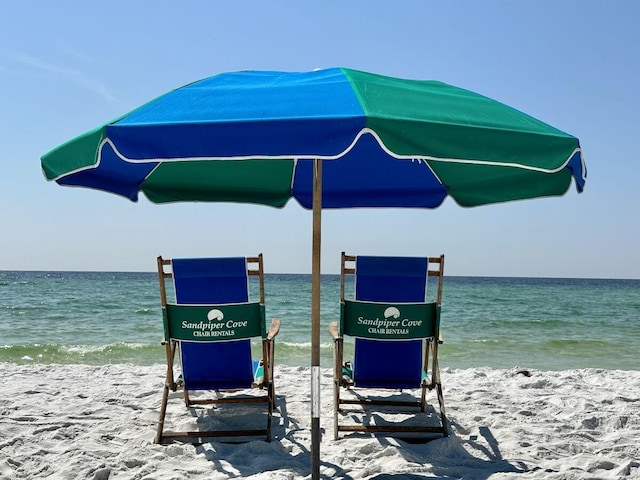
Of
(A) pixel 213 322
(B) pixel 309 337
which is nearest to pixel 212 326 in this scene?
(A) pixel 213 322

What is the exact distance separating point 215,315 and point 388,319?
95 centimetres

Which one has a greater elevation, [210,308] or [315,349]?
[210,308]

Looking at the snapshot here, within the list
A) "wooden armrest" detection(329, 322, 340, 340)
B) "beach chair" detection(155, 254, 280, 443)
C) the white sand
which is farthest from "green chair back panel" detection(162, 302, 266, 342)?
the white sand

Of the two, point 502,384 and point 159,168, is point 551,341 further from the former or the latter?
point 159,168

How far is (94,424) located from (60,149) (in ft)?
6.13

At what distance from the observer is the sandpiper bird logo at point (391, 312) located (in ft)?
10.8

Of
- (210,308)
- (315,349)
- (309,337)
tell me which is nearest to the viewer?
(315,349)

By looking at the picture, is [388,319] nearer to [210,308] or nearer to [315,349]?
[315,349]

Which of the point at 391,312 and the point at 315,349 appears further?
the point at 391,312

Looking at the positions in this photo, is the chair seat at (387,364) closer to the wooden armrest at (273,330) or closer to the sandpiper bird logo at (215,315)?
the wooden armrest at (273,330)

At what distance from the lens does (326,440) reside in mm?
3262

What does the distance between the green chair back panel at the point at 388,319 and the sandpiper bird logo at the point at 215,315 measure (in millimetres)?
661

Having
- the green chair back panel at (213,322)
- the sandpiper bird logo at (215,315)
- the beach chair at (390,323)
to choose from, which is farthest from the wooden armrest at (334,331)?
the sandpiper bird logo at (215,315)

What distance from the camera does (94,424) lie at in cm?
351
